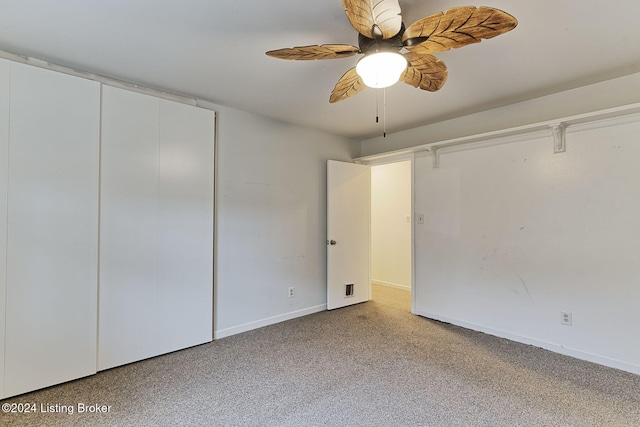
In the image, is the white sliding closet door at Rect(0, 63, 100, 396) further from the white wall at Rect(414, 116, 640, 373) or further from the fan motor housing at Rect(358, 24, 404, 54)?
the white wall at Rect(414, 116, 640, 373)

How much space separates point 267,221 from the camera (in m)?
3.56

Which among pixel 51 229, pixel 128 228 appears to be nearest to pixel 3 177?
pixel 51 229

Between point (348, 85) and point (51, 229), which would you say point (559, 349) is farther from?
point (51, 229)

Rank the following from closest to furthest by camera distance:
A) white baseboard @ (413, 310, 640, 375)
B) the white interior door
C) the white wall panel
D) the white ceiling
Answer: the white ceiling
the white wall panel
white baseboard @ (413, 310, 640, 375)
the white interior door

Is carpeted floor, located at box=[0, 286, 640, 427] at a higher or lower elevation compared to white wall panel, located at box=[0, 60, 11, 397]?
lower

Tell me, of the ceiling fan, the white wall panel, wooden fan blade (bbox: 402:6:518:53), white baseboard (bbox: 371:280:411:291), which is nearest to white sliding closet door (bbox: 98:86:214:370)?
the white wall panel

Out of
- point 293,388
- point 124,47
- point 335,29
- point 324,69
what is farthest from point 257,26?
point 293,388

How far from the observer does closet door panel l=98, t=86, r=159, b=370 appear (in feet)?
8.11

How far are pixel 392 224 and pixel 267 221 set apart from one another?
2.79 metres

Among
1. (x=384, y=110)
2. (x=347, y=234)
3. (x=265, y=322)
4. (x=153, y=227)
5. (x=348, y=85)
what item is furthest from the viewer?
(x=347, y=234)

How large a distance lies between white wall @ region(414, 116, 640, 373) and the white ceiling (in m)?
0.67

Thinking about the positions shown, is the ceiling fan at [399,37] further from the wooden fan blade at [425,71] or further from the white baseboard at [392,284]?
the white baseboard at [392,284]

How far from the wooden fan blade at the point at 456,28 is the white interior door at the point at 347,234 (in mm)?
2606

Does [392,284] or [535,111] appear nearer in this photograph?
[535,111]
